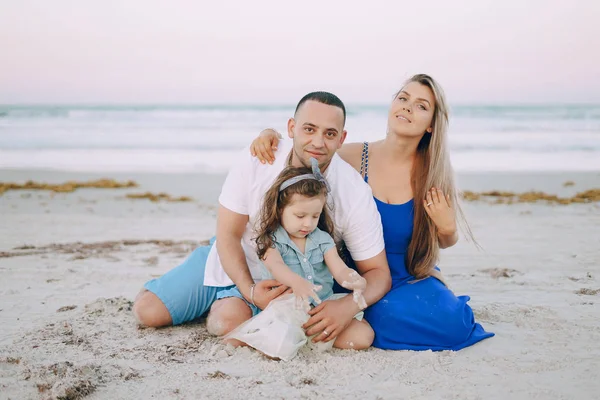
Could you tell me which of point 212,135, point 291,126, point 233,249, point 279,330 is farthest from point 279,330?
point 212,135

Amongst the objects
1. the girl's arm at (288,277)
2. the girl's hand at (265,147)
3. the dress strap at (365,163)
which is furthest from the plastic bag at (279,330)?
the dress strap at (365,163)

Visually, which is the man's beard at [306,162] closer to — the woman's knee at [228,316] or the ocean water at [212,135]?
the woman's knee at [228,316]

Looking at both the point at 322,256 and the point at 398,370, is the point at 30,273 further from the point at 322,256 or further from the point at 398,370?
the point at 398,370

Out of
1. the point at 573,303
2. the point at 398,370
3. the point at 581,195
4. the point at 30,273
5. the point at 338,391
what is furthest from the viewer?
the point at 581,195

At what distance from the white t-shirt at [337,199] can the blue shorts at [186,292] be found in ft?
1.77

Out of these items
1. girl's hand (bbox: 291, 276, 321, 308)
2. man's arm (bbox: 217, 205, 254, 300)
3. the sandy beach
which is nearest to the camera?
the sandy beach

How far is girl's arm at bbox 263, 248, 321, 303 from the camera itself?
311 centimetres

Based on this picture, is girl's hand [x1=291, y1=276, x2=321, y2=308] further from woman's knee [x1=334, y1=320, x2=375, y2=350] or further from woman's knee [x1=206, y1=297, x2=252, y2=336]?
woman's knee [x1=206, y1=297, x2=252, y2=336]

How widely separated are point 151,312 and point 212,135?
17547mm

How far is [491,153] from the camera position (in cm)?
1627

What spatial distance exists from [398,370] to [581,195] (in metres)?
7.49

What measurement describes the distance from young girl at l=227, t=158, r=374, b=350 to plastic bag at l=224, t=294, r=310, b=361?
130mm

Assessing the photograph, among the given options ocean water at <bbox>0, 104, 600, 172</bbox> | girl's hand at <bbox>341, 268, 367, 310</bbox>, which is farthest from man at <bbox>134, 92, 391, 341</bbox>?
ocean water at <bbox>0, 104, 600, 172</bbox>

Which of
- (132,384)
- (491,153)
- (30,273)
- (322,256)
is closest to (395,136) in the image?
(322,256)
